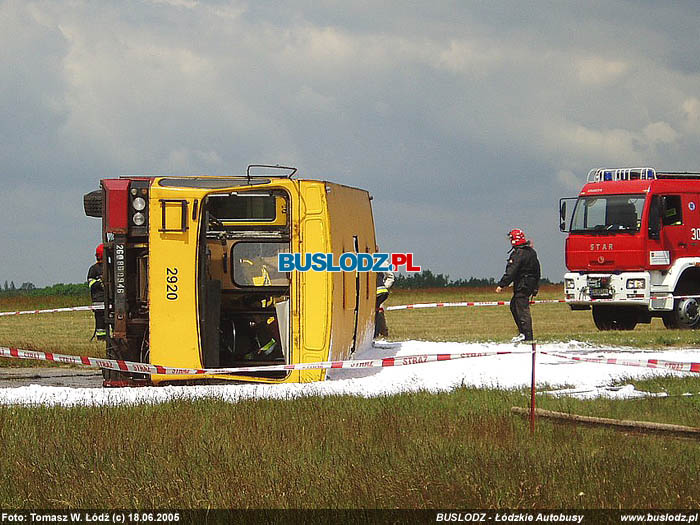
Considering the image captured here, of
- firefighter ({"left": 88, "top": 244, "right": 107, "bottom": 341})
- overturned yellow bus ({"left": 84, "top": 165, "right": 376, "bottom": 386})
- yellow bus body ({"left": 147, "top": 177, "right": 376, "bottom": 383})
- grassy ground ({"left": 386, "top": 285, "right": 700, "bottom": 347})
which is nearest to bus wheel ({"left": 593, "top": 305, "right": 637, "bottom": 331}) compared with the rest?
grassy ground ({"left": 386, "top": 285, "right": 700, "bottom": 347})

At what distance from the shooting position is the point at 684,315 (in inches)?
960

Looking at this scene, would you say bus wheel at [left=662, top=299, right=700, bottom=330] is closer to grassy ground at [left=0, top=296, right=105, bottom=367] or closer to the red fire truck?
the red fire truck

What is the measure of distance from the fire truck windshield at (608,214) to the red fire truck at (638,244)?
2 centimetres

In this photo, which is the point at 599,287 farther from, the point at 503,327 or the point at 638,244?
the point at 503,327

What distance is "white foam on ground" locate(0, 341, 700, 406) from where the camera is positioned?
11195 mm

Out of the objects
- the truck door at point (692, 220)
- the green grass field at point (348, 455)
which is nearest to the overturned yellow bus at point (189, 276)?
the green grass field at point (348, 455)

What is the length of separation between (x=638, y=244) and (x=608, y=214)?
981mm

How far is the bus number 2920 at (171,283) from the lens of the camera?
12.4 meters

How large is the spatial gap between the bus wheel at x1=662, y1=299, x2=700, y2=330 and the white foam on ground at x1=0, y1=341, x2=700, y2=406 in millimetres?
9568

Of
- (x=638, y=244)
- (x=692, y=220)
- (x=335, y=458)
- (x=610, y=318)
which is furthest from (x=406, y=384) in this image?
(x=610, y=318)

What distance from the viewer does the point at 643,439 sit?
8109 millimetres

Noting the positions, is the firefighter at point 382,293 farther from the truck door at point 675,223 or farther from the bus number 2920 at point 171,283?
the bus number 2920 at point 171,283

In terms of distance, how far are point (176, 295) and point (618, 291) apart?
13.8m

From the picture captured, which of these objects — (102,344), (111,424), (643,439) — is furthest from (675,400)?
(102,344)
